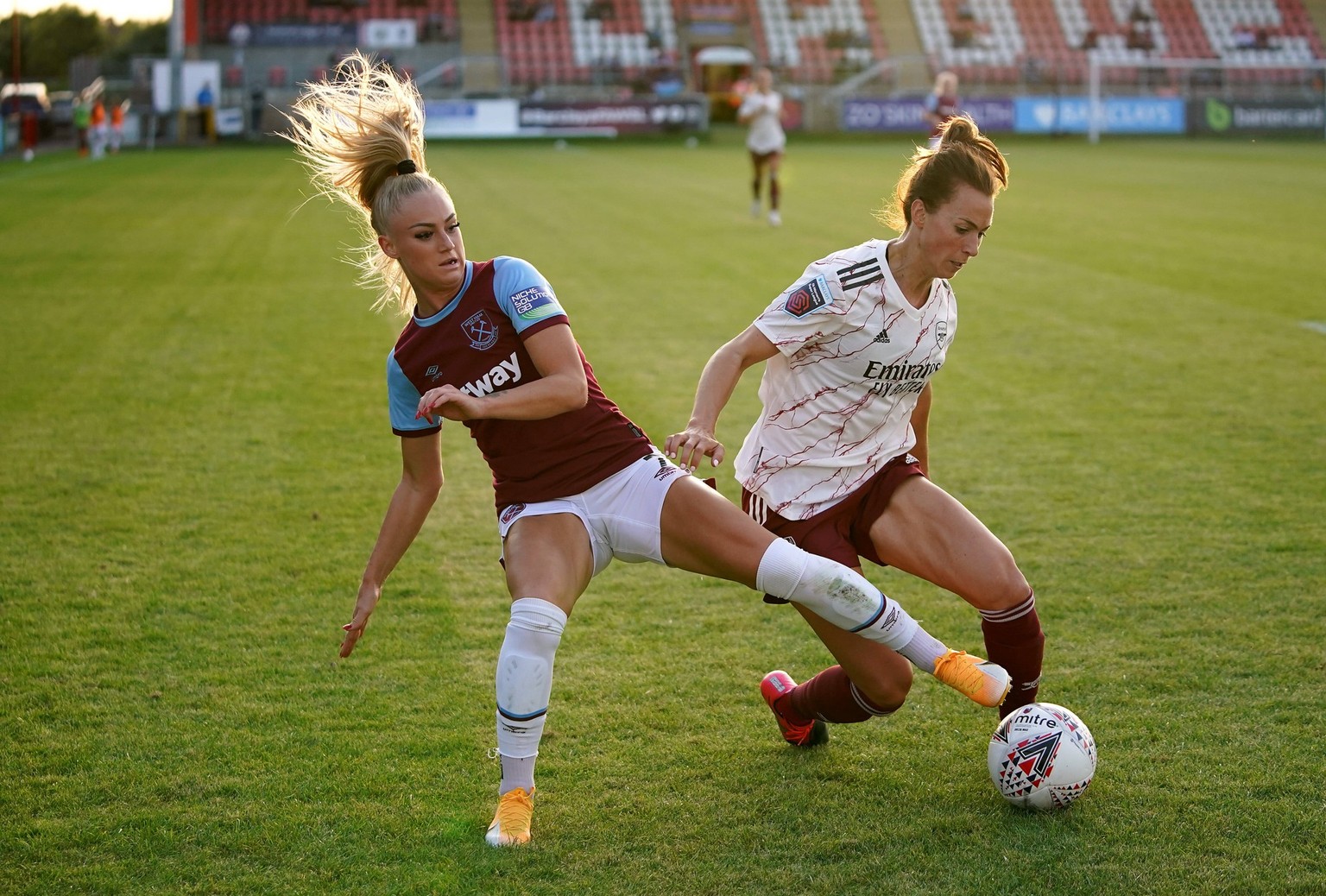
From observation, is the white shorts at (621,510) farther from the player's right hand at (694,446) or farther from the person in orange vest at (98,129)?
the person in orange vest at (98,129)

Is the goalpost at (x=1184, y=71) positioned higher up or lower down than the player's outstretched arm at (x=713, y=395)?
higher up

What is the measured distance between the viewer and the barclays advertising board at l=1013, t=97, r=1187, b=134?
39469mm

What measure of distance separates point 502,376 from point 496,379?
2cm

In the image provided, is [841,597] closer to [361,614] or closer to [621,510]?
[621,510]

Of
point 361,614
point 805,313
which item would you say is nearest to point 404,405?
point 361,614

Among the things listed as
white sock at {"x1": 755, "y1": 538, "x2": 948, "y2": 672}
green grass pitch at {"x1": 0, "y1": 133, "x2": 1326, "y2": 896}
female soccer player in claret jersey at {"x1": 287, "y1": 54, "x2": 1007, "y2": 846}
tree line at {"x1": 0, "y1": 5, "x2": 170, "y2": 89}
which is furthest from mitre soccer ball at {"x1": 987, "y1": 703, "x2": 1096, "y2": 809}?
tree line at {"x1": 0, "y1": 5, "x2": 170, "y2": 89}

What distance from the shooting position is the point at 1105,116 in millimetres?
39625

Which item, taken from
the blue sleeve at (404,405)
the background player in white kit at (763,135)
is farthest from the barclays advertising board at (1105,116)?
the blue sleeve at (404,405)

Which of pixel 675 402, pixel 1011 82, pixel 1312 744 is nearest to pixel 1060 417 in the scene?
pixel 675 402

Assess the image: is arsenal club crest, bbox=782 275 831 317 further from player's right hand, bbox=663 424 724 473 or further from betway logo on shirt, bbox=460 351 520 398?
betway logo on shirt, bbox=460 351 520 398

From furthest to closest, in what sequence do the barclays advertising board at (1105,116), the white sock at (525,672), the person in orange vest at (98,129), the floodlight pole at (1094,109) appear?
the barclays advertising board at (1105,116) < the floodlight pole at (1094,109) < the person in orange vest at (98,129) < the white sock at (525,672)

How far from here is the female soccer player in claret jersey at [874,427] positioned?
373 cm

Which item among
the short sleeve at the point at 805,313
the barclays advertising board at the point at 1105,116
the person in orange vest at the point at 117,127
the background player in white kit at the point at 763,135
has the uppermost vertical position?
the person in orange vest at the point at 117,127

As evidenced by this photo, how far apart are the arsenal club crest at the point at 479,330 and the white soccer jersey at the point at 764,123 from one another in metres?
15.7
